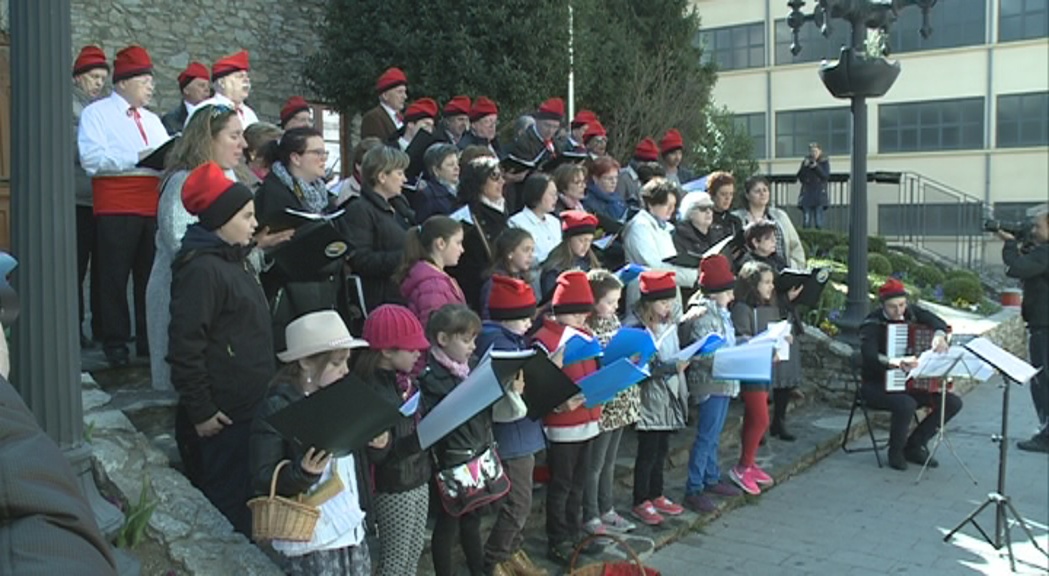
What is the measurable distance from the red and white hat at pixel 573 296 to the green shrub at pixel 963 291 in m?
11.6

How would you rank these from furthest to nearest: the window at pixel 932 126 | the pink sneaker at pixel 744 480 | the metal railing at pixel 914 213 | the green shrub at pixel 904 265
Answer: the window at pixel 932 126
the metal railing at pixel 914 213
the green shrub at pixel 904 265
the pink sneaker at pixel 744 480

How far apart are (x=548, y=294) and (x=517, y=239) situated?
0.75 m

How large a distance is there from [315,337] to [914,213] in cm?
2364

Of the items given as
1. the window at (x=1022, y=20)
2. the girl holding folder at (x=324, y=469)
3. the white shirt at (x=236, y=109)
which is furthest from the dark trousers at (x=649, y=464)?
the window at (x=1022, y=20)

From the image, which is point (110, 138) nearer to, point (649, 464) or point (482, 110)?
point (482, 110)

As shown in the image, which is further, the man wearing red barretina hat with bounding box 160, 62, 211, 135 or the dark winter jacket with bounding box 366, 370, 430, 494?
the man wearing red barretina hat with bounding box 160, 62, 211, 135

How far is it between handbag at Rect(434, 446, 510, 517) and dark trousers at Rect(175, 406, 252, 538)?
2.89 feet

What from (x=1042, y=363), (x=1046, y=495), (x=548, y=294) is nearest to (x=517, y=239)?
(x=548, y=294)

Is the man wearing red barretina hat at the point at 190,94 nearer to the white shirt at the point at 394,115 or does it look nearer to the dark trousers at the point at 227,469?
the white shirt at the point at 394,115

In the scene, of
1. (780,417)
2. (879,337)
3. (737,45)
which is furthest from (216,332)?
(737,45)

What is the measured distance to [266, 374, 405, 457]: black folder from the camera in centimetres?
311

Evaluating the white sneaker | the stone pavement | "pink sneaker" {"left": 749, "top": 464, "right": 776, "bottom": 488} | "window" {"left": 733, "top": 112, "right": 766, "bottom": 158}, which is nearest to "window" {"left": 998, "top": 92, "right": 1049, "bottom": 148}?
"window" {"left": 733, "top": 112, "right": 766, "bottom": 158}

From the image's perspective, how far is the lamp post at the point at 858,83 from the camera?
9.84 metres

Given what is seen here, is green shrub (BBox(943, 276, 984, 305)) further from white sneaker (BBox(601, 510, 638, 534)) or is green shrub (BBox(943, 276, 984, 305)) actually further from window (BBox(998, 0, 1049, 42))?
window (BBox(998, 0, 1049, 42))
